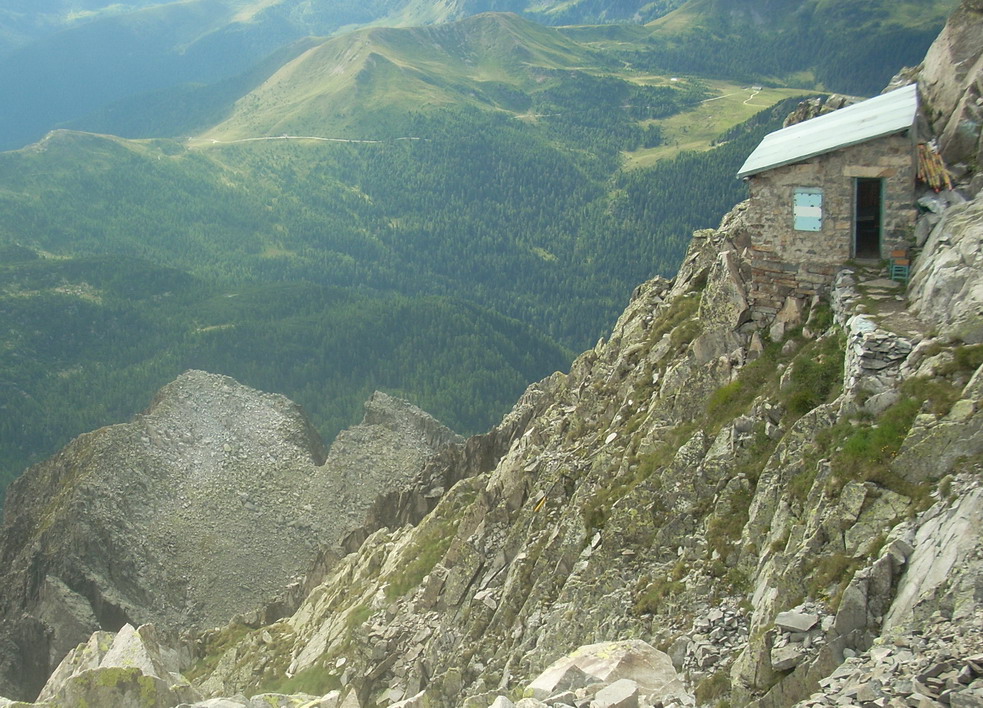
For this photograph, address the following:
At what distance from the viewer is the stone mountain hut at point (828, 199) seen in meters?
36.1

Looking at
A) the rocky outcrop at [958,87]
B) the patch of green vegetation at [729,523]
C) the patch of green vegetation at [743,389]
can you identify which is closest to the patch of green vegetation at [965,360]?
the patch of green vegetation at [729,523]

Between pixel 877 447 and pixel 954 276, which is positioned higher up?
pixel 954 276

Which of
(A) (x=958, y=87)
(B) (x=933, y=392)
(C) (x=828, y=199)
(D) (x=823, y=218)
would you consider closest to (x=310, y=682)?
(D) (x=823, y=218)

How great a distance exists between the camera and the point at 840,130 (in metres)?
37.6

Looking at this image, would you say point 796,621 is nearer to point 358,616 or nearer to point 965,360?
point 965,360

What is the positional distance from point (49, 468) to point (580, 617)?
305 ft

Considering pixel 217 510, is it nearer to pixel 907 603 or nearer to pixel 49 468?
pixel 49 468

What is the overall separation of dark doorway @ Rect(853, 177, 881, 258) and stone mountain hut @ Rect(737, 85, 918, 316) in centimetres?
4

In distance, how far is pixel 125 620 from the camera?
9494 centimetres

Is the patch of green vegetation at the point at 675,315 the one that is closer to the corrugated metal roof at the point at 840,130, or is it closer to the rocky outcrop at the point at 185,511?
the corrugated metal roof at the point at 840,130

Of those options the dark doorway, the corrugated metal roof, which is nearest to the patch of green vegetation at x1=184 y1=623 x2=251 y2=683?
the corrugated metal roof

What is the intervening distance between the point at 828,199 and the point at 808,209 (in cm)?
77

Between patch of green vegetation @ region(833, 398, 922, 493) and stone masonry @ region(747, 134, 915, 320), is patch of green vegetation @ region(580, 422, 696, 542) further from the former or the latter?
patch of green vegetation @ region(833, 398, 922, 493)

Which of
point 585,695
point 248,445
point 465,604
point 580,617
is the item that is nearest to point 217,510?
point 248,445
